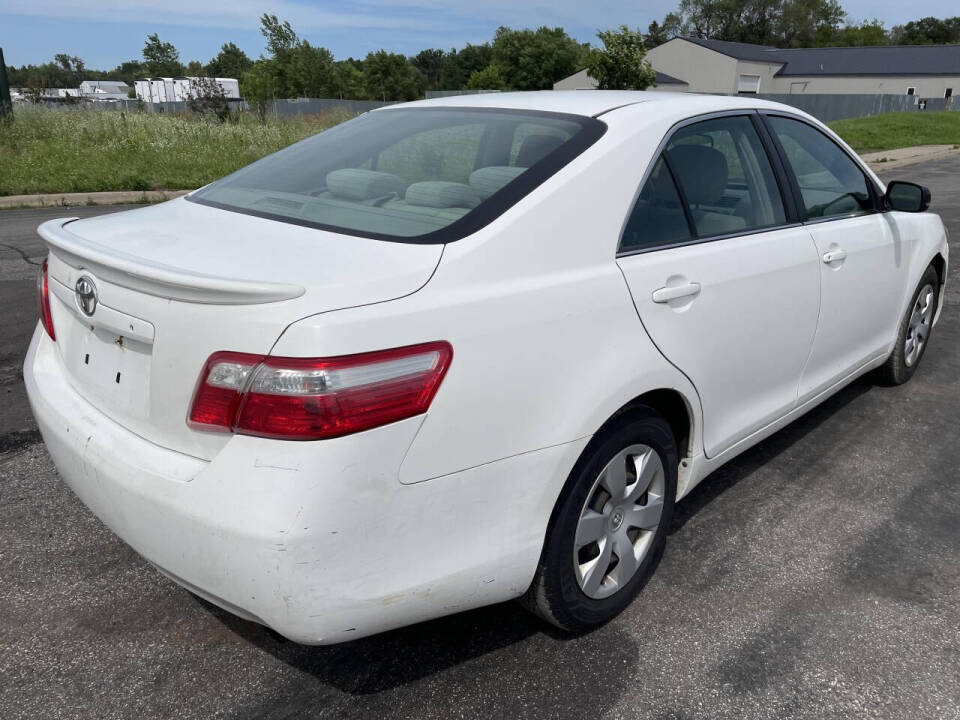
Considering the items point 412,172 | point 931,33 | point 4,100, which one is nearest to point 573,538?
point 412,172

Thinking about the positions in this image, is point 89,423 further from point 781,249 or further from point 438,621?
point 781,249

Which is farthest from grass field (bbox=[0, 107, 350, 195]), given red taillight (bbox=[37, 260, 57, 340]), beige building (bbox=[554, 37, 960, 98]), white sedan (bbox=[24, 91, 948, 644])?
beige building (bbox=[554, 37, 960, 98])

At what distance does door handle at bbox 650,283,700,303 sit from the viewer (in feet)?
8.00

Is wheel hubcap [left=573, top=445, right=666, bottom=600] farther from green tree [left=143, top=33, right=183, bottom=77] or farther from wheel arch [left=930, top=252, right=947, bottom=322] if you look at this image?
green tree [left=143, top=33, right=183, bottom=77]

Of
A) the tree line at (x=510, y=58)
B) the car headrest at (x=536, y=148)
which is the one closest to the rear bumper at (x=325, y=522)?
the car headrest at (x=536, y=148)

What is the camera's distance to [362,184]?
2.68 metres

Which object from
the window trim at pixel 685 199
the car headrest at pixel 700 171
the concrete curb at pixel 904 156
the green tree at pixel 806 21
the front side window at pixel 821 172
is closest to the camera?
the window trim at pixel 685 199

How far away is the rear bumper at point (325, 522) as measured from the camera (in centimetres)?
177

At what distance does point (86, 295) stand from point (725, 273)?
1987 millimetres

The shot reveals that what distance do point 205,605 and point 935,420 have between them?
379cm

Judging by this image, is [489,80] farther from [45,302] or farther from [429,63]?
[45,302]

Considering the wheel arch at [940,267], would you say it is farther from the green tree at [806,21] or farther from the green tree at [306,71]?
the green tree at [806,21]

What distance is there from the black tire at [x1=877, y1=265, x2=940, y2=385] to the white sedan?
65.0 inches

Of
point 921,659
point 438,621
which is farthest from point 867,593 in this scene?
point 438,621
